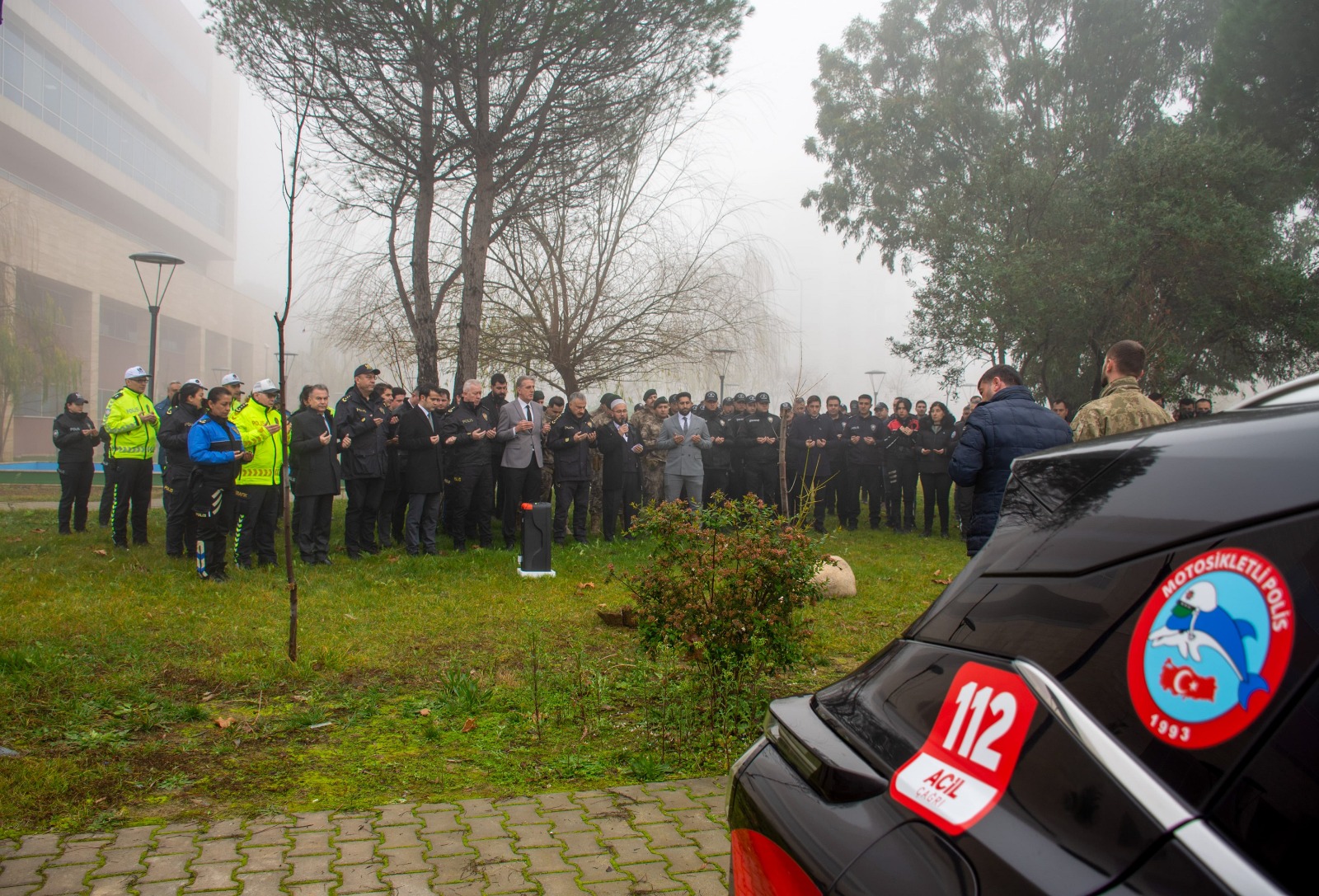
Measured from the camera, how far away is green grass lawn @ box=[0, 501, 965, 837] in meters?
4.30

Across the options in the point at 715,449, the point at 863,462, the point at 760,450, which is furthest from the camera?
the point at 863,462

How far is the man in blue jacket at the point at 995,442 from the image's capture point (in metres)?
6.14

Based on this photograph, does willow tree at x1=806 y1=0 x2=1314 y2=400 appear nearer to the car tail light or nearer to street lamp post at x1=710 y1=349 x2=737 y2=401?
street lamp post at x1=710 y1=349 x2=737 y2=401

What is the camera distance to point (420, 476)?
11430 mm

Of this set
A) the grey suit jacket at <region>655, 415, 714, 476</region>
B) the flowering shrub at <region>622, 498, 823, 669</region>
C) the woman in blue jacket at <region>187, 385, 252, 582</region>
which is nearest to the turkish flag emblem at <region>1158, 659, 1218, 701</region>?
the flowering shrub at <region>622, 498, 823, 669</region>

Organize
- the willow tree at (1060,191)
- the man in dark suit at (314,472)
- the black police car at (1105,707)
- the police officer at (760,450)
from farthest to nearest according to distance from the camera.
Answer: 1. the willow tree at (1060,191)
2. the police officer at (760,450)
3. the man in dark suit at (314,472)
4. the black police car at (1105,707)

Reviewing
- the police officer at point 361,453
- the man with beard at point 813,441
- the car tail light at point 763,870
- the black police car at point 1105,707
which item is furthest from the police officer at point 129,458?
the black police car at point 1105,707

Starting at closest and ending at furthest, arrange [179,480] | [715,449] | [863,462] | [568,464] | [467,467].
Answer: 1. [179,480]
2. [467,467]
3. [568,464]
4. [715,449]
5. [863,462]

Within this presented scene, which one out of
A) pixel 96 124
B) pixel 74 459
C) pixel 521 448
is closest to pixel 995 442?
pixel 521 448

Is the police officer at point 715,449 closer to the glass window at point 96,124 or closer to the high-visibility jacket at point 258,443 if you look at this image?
the high-visibility jacket at point 258,443

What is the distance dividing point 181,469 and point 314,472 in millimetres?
1802

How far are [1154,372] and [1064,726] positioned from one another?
1832 centimetres

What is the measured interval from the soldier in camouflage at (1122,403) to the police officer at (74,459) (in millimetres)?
12526

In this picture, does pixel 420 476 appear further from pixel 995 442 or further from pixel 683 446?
pixel 995 442
